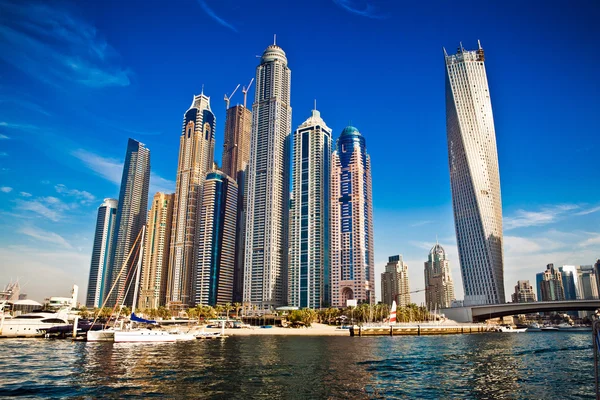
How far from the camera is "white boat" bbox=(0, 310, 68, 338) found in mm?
135500

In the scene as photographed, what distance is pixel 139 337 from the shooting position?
11875cm

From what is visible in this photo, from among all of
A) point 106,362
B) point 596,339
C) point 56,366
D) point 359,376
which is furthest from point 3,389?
point 596,339

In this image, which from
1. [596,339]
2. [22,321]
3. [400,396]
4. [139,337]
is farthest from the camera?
[22,321]

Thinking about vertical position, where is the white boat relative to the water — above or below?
above

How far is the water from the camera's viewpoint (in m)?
51.9

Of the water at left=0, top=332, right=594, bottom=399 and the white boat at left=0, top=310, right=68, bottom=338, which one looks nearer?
the water at left=0, top=332, right=594, bottom=399

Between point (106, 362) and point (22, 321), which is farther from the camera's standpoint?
point (22, 321)

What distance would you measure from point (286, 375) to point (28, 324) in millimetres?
117623

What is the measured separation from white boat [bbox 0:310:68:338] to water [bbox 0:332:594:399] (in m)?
52.1

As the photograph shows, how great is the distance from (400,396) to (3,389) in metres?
47.1

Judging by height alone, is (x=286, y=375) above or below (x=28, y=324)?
below

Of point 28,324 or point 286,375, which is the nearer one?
point 286,375

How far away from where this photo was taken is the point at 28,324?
466ft

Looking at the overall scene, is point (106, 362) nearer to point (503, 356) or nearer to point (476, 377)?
point (476, 377)
